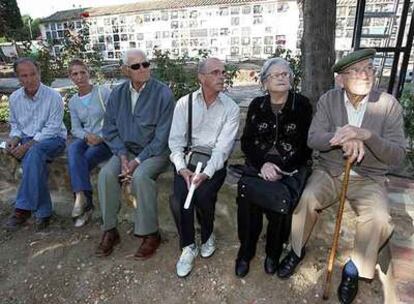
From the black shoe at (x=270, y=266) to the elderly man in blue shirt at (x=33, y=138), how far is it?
83.2 inches

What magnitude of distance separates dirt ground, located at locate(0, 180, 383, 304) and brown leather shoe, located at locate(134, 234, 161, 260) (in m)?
0.05

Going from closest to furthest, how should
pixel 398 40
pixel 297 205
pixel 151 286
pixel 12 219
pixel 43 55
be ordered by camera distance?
pixel 297 205 → pixel 151 286 → pixel 12 219 → pixel 398 40 → pixel 43 55

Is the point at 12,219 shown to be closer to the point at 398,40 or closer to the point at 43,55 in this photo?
the point at 43,55

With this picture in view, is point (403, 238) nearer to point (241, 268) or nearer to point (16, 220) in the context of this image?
point (241, 268)

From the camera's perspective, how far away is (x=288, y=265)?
2469 millimetres

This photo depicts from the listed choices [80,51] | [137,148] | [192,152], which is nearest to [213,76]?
[192,152]

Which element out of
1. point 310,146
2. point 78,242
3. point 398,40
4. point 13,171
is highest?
point 398,40

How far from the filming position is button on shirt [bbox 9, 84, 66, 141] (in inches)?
135

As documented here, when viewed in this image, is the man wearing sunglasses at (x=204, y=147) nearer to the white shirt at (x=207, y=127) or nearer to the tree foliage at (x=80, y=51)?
the white shirt at (x=207, y=127)

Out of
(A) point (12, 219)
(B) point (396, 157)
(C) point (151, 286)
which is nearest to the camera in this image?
(B) point (396, 157)

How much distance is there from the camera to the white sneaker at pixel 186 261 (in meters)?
2.58

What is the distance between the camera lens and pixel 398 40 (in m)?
4.26

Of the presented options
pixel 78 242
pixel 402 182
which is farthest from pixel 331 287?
pixel 78 242

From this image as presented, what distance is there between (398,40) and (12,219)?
4.75 meters
